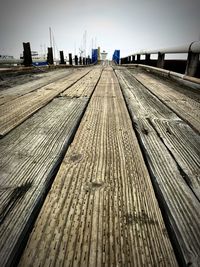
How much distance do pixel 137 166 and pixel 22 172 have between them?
43 centimetres

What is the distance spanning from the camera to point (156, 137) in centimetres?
106

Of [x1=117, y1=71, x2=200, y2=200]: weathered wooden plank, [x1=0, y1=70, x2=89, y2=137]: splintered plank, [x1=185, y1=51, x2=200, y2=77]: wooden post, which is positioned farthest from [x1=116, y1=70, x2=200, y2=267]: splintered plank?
[x1=185, y1=51, x2=200, y2=77]: wooden post

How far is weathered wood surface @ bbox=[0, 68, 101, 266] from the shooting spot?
0.49m

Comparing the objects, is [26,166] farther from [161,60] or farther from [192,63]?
[161,60]

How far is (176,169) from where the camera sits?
772 mm

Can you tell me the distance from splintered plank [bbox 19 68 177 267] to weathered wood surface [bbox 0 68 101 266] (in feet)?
0.12

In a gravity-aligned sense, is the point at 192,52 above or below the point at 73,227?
above

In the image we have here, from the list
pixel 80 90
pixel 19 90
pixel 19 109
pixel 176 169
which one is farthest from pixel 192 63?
pixel 176 169

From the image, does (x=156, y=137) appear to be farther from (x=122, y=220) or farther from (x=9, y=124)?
(x=9, y=124)

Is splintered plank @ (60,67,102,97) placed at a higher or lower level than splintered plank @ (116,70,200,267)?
higher

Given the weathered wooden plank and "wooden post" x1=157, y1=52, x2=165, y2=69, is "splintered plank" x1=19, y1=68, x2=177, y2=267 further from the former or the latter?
"wooden post" x1=157, y1=52, x2=165, y2=69

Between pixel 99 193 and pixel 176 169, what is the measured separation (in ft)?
1.08

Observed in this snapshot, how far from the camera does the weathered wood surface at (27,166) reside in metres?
0.49

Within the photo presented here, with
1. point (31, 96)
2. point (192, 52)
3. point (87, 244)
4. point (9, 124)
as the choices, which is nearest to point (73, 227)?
point (87, 244)
